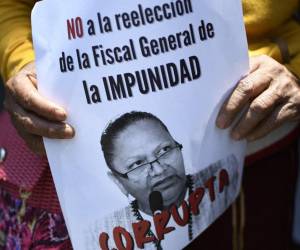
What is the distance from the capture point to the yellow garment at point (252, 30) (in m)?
1.00

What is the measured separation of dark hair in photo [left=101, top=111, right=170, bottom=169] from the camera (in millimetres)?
851

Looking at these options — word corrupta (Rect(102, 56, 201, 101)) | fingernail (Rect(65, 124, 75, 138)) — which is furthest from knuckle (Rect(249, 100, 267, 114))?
fingernail (Rect(65, 124, 75, 138))

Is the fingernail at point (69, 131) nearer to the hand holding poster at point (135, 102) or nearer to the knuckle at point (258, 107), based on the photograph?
the hand holding poster at point (135, 102)

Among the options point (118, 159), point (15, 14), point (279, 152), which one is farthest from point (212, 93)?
point (15, 14)

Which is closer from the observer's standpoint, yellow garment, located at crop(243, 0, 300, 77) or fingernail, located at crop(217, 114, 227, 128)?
fingernail, located at crop(217, 114, 227, 128)

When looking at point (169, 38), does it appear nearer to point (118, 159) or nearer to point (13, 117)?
point (118, 159)

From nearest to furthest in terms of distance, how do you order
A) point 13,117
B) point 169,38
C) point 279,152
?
point 169,38 < point 13,117 < point 279,152

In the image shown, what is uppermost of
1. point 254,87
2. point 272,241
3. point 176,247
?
point 254,87

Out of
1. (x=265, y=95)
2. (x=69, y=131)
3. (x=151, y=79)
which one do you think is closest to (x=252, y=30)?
(x=265, y=95)

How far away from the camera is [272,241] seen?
46.1 inches

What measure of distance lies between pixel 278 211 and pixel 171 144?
0.40 m

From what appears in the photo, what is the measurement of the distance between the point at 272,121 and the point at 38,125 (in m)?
0.38

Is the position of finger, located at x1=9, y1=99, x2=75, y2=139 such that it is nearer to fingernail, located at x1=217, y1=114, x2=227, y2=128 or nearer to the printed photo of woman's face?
the printed photo of woman's face

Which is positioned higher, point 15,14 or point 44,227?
point 15,14
